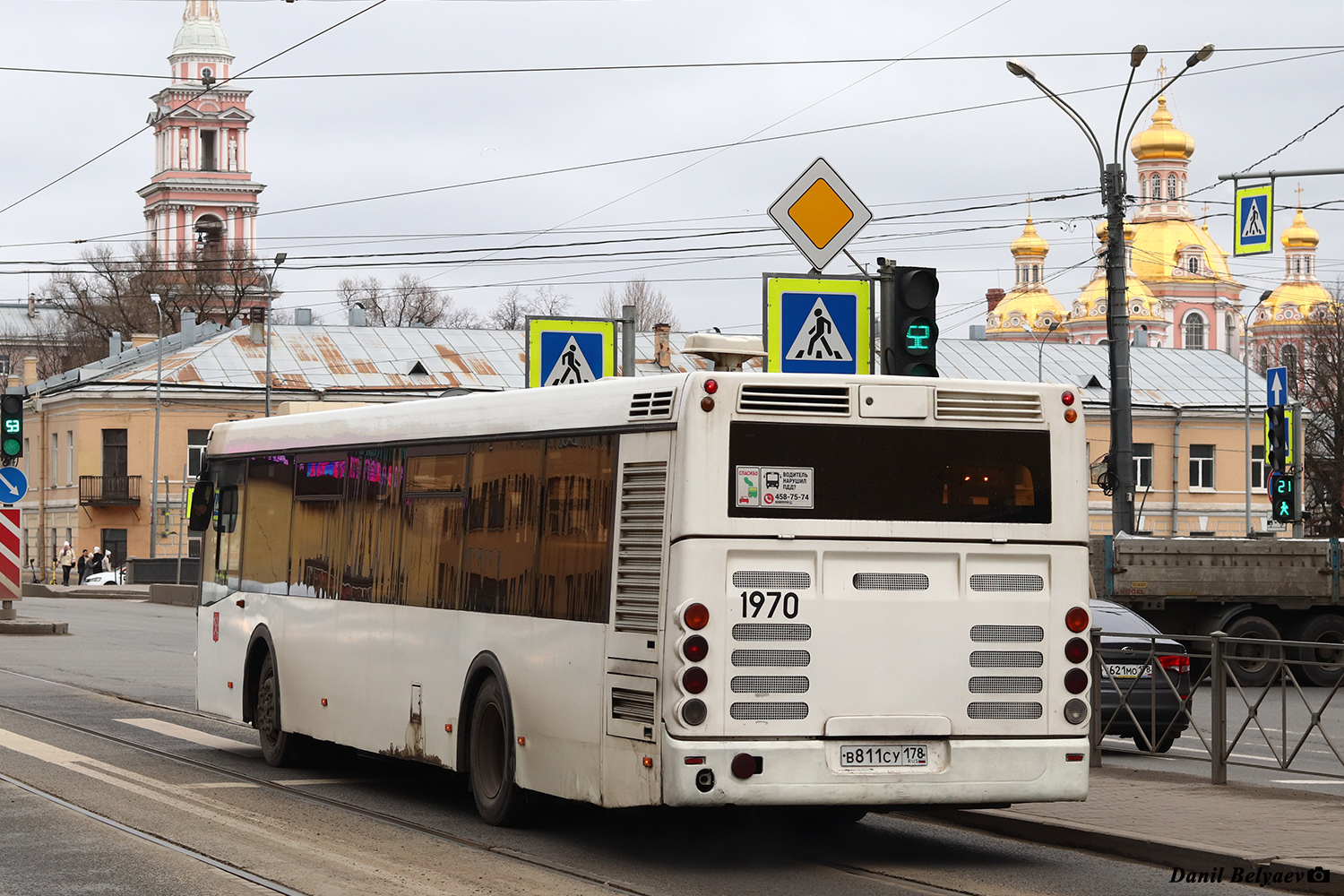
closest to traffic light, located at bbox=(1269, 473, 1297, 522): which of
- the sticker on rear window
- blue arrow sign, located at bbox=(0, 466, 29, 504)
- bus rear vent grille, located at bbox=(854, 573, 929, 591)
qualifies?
blue arrow sign, located at bbox=(0, 466, 29, 504)

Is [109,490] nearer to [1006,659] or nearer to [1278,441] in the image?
[1278,441]

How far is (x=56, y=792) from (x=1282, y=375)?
2636 centimetres

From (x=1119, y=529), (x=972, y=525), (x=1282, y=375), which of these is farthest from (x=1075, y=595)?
(x=1282, y=375)

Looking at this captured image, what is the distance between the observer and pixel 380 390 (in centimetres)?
6800

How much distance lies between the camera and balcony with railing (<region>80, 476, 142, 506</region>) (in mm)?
68750

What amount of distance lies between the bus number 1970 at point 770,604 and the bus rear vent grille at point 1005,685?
1022 mm

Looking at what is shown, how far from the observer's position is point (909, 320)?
46.6 ft

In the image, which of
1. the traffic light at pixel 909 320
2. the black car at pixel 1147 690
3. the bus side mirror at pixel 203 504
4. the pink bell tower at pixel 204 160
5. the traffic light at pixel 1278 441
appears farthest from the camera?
the pink bell tower at pixel 204 160

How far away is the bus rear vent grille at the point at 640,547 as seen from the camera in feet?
31.3

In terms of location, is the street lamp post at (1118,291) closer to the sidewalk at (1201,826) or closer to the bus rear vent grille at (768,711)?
the sidewalk at (1201,826)

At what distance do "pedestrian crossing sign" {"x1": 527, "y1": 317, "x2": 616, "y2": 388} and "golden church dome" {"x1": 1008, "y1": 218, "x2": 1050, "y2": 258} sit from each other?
134 meters

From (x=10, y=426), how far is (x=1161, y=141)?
106 m

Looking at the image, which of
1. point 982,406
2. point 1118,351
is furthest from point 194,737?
point 1118,351

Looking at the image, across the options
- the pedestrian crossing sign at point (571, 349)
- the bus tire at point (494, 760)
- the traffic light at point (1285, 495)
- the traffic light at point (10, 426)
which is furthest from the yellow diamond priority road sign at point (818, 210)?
the traffic light at point (1285, 495)
